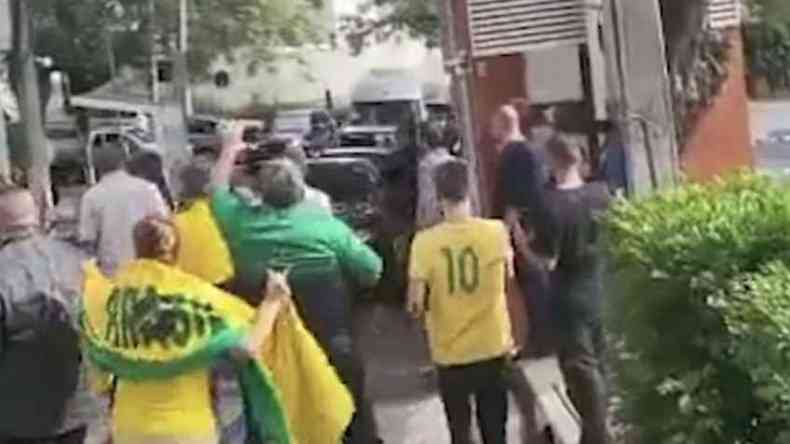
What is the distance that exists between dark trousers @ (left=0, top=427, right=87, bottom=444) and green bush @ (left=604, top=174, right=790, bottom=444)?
3.13m

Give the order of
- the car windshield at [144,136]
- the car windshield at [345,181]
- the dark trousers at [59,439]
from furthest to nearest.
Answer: the car windshield at [144,136]
the car windshield at [345,181]
the dark trousers at [59,439]

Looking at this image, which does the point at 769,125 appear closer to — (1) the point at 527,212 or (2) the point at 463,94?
(2) the point at 463,94

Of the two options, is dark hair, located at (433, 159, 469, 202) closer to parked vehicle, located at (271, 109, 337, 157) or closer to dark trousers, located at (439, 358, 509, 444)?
dark trousers, located at (439, 358, 509, 444)

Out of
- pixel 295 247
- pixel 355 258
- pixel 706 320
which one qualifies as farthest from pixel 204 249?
pixel 706 320

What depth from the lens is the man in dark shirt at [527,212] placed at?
1036 centimetres

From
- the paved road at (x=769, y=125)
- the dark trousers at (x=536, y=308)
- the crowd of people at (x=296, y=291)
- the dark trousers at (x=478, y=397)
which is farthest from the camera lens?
the paved road at (x=769, y=125)

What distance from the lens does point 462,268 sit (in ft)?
30.3

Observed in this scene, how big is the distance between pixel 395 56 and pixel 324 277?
5066cm

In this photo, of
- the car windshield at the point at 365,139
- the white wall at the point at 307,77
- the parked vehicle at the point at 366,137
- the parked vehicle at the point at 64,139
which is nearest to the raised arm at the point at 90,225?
the parked vehicle at the point at 366,137

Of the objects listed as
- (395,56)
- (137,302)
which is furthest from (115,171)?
(395,56)

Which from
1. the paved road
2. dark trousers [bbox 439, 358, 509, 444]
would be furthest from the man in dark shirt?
the paved road

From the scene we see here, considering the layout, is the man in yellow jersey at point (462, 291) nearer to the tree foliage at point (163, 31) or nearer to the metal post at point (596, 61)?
the metal post at point (596, 61)

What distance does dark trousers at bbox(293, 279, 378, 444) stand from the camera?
9320 mm

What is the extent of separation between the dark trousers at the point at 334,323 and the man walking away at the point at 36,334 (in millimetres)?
1458
